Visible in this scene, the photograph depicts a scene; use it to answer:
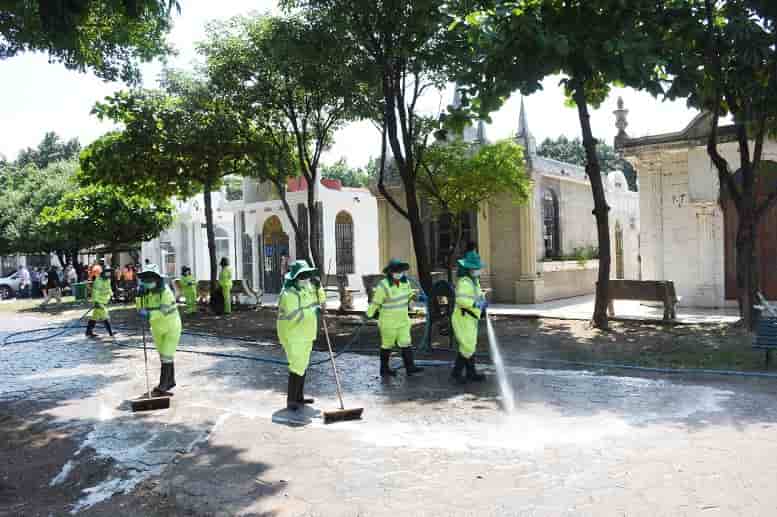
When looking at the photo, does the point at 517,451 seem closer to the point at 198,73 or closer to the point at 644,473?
the point at 644,473

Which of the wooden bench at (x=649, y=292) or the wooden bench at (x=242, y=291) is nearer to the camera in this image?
the wooden bench at (x=649, y=292)

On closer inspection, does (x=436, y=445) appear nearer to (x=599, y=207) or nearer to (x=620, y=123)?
(x=599, y=207)

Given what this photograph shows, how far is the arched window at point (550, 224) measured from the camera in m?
20.2

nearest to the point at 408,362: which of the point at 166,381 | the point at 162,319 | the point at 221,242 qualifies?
the point at 166,381

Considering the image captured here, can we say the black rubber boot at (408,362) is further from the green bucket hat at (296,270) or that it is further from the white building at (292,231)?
the white building at (292,231)

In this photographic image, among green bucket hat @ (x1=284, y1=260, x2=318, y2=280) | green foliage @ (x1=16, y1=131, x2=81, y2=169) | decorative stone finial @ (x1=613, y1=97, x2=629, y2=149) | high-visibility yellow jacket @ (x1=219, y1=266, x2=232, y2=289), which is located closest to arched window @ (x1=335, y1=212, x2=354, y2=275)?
high-visibility yellow jacket @ (x1=219, y1=266, x2=232, y2=289)

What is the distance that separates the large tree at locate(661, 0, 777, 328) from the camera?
8930 mm

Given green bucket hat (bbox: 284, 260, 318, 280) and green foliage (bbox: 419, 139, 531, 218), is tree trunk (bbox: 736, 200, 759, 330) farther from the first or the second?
green bucket hat (bbox: 284, 260, 318, 280)

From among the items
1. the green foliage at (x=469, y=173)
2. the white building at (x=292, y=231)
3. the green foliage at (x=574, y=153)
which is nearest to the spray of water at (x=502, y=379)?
the green foliage at (x=469, y=173)

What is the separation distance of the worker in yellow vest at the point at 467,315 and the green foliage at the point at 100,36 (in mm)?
4508

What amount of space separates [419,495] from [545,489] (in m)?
0.82

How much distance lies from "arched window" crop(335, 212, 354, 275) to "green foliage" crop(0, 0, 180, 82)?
→ 47.1 ft

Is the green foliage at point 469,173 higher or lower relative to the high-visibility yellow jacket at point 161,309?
higher

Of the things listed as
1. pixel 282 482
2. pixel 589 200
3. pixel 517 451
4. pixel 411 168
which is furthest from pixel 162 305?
pixel 589 200
